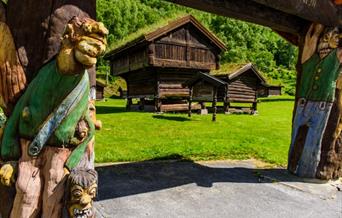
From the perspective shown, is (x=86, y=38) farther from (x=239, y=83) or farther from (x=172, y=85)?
(x=239, y=83)

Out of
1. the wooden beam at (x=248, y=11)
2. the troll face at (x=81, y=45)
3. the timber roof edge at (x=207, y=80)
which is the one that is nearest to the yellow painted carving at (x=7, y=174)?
the troll face at (x=81, y=45)

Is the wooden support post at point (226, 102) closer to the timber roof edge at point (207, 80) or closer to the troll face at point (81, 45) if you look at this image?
the timber roof edge at point (207, 80)

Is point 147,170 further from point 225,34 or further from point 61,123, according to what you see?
point 225,34

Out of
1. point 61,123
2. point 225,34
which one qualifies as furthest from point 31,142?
point 225,34

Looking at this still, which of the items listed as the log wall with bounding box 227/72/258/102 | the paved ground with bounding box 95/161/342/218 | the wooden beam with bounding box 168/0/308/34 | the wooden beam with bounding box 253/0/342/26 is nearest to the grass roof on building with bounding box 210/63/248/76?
the log wall with bounding box 227/72/258/102

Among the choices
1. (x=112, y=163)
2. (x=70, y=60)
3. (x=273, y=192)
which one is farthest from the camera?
(x=112, y=163)

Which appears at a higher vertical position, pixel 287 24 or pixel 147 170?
pixel 287 24

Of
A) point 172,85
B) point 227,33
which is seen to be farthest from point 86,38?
point 227,33

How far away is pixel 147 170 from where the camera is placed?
18.2 feet

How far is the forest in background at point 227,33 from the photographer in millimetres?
47312

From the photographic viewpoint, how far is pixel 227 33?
175 ft

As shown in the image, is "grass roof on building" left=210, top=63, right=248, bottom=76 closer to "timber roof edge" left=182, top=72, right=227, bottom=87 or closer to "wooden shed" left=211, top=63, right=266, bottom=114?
"wooden shed" left=211, top=63, right=266, bottom=114

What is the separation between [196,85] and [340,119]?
10127 mm

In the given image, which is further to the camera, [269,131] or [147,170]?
[269,131]
